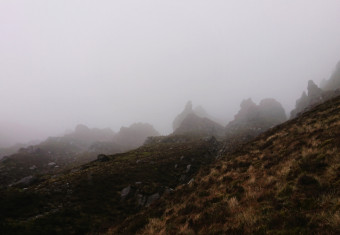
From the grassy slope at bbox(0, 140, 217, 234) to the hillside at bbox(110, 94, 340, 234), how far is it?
15.3ft

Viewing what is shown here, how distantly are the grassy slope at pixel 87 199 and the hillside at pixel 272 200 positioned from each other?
4658 millimetres

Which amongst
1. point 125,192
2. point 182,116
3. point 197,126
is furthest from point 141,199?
point 182,116

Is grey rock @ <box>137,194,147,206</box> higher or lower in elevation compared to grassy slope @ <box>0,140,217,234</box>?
lower

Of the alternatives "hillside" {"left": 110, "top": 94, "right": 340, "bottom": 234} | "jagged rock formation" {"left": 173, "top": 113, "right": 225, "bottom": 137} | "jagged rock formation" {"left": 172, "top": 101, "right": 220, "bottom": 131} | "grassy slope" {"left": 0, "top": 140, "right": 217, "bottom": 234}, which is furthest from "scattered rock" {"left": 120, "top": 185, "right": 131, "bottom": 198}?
"jagged rock formation" {"left": 172, "top": 101, "right": 220, "bottom": 131}

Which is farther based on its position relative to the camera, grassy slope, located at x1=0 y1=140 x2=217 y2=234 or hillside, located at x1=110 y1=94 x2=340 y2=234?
grassy slope, located at x1=0 y1=140 x2=217 y2=234

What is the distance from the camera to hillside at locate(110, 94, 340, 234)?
770cm

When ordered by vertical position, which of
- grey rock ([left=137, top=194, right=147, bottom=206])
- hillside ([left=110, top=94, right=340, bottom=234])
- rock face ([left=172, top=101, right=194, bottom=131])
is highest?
rock face ([left=172, top=101, right=194, bottom=131])

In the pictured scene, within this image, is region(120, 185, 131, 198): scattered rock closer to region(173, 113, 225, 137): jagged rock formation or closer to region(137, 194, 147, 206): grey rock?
region(137, 194, 147, 206): grey rock

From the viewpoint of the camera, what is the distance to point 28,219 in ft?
53.3

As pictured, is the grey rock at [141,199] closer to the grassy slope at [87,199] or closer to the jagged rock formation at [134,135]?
the grassy slope at [87,199]

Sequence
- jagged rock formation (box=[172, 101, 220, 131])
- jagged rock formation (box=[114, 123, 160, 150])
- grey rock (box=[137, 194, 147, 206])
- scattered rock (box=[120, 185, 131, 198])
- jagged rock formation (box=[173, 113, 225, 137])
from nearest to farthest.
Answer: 1. grey rock (box=[137, 194, 147, 206])
2. scattered rock (box=[120, 185, 131, 198])
3. jagged rock formation (box=[173, 113, 225, 137])
4. jagged rock formation (box=[114, 123, 160, 150])
5. jagged rock formation (box=[172, 101, 220, 131])

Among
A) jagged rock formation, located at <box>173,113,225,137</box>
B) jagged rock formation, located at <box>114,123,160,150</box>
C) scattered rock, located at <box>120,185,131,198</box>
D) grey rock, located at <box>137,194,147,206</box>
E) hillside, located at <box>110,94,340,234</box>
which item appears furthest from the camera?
jagged rock formation, located at <box>114,123,160,150</box>

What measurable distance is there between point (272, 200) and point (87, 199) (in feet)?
59.3

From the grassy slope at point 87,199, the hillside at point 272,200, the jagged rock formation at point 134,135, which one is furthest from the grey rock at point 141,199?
the jagged rock formation at point 134,135
